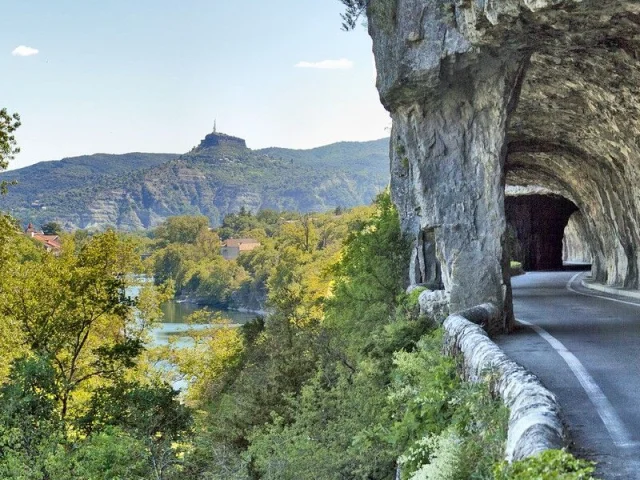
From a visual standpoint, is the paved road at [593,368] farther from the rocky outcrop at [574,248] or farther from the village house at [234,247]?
the village house at [234,247]

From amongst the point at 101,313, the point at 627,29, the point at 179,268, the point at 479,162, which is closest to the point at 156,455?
the point at 101,313

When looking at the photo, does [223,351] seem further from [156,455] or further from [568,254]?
[568,254]

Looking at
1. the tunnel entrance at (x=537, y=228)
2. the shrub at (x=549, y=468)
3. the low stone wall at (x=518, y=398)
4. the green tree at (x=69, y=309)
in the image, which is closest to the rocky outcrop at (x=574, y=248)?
the tunnel entrance at (x=537, y=228)

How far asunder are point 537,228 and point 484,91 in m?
41.5

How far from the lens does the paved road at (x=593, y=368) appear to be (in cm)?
703

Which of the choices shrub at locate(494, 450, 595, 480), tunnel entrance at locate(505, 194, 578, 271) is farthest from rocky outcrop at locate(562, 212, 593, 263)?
shrub at locate(494, 450, 595, 480)

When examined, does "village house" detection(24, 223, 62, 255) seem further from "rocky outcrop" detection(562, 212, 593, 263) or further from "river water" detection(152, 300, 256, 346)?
"rocky outcrop" detection(562, 212, 593, 263)

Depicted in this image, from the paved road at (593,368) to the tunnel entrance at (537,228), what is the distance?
32985mm

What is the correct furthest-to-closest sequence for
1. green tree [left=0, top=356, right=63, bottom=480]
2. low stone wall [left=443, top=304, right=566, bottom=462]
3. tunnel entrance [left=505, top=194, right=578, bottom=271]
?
tunnel entrance [left=505, top=194, right=578, bottom=271] → green tree [left=0, top=356, right=63, bottom=480] → low stone wall [left=443, top=304, right=566, bottom=462]

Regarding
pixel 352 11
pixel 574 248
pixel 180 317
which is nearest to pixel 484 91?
pixel 352 11

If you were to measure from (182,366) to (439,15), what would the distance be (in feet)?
122

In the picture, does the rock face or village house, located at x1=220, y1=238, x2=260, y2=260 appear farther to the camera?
village house, located at x1=220, y1=238, x2=260, y2=260

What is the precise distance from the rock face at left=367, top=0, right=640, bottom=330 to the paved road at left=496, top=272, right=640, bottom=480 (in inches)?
78.7

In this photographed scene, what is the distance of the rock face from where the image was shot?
49.7 feet
